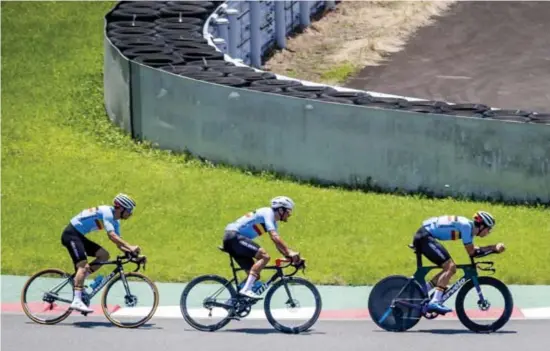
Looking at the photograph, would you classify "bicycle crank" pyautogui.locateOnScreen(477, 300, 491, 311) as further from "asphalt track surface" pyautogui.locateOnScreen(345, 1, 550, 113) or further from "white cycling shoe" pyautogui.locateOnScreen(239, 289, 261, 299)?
"asphalt track surface" pyautogui.locateOnScreen(345, 1, 550, 113)

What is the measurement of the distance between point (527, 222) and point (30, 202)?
782cm

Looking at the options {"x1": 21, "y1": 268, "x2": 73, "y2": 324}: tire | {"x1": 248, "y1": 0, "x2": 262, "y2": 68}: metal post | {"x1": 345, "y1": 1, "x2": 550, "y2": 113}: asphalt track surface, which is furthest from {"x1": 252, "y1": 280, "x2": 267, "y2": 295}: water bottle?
{"x1": 248, "y1": 0, "x2": 262, "y2": 68}: metal post

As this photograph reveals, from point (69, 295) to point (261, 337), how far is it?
2.45 meters

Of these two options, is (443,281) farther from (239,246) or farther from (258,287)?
(239,246)

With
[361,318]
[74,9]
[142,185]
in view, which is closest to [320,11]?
[74,9]

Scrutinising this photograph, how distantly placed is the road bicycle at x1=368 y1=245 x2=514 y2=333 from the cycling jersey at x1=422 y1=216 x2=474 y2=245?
311 mm

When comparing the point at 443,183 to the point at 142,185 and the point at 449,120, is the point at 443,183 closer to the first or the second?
the point at 449,120

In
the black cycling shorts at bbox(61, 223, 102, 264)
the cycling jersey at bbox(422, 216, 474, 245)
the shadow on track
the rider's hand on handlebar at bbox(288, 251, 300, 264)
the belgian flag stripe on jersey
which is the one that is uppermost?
the cycling jersey at bbox(422, 216, 474, 245)

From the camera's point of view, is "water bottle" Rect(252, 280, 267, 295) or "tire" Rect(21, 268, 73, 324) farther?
"tire" Rect(21, 268, 73, 324)

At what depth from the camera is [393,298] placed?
685 inches

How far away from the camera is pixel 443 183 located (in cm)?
2367

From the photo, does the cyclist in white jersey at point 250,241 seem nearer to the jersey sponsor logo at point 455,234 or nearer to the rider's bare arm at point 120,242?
the rider's bare arm at point 120,242

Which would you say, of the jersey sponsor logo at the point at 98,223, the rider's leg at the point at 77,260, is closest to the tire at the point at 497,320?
the jersey sponsor logo at the point at 98,223

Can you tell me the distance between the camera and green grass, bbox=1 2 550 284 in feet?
67.9
